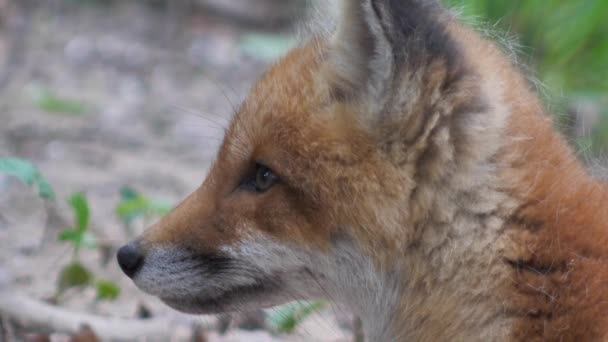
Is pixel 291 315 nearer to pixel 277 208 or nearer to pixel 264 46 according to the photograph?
pixel 277 208

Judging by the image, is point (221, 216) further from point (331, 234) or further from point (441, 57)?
point (441, 57)

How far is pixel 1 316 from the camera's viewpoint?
5.39 meters

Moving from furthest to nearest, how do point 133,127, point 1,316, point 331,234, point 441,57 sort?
point 133,127 < point 1,316 < point 331,234 < point 441,57

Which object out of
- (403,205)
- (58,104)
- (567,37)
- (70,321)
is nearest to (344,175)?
(403,205)

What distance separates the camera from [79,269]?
6219 millimetres

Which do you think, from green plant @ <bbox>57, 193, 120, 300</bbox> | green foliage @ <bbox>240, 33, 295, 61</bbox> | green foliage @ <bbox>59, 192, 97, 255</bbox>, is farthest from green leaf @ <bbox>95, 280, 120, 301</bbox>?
green foliage @ <bbox>240, 33, 295, 61</bbox>

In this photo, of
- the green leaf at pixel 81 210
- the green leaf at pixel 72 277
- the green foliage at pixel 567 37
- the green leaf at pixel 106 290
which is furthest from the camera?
the green foliage at pixel 567 37

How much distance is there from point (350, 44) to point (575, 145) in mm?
1591

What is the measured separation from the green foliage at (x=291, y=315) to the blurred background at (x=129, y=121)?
0.01 m

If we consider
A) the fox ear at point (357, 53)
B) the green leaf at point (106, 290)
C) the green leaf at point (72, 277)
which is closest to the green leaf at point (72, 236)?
the green leaf at point (72, 277)

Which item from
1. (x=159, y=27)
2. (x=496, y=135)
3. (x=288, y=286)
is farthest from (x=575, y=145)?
(x=159, y=27)

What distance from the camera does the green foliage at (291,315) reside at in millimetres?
5734

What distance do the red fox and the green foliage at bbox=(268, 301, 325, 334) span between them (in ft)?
3.89

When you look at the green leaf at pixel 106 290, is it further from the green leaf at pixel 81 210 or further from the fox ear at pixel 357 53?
the fox ear at pixel 357 53
